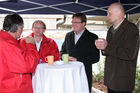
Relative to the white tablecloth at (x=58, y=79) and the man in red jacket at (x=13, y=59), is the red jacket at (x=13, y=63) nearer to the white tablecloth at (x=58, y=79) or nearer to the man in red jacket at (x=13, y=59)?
the man in red jacket at (x=13, y=59)

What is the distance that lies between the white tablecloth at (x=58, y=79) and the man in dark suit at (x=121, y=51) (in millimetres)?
379

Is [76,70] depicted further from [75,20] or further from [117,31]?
[75,20]

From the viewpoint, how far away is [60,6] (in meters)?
3.49

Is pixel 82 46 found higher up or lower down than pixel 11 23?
lower down

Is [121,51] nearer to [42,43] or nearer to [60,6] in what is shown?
[42,43]

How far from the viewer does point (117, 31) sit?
1957mm

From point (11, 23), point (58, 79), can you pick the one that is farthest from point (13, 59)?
point (58, 79)

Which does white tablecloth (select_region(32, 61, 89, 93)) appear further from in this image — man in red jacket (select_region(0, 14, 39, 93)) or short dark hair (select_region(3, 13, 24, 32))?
short dark hair (select_region(3, 13, 24, 32))

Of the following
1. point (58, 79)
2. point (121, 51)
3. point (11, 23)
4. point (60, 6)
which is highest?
point (60, 6)

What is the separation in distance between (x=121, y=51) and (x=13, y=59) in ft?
3.55

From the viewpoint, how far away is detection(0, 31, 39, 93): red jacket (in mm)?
1613

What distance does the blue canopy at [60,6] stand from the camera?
3.28 metres

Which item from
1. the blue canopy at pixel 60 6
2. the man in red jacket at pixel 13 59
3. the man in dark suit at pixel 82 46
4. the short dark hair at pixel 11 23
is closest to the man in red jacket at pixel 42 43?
the man in dark suit at pixel 82 46

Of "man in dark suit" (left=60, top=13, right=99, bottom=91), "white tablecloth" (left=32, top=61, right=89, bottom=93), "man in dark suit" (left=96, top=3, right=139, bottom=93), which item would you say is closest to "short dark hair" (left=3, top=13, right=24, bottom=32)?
"white tablecloth" (left=32, top=61, right=89, bottom=93)
